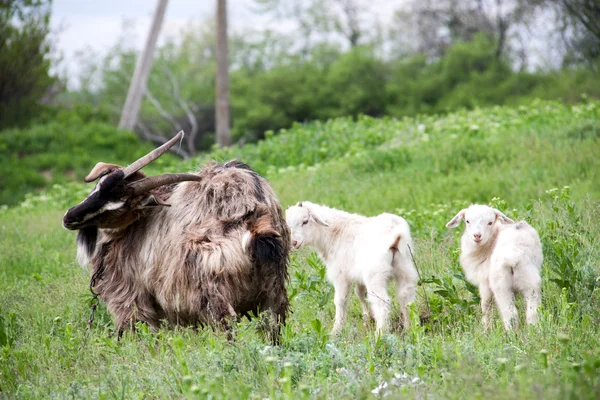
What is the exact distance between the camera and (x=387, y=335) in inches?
216

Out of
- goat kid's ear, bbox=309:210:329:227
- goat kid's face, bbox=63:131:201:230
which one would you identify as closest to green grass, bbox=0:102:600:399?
goat kid's ear, bbox=309:210:329:227

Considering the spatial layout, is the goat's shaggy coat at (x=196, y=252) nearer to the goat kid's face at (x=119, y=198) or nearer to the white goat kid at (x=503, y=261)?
the goat kid's face at (x=119, y=198)

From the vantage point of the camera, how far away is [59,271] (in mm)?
→ 9539

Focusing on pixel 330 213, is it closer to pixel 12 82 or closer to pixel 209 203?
pixel 209 203

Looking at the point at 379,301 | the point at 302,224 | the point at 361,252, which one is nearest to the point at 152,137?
the point at 302,224

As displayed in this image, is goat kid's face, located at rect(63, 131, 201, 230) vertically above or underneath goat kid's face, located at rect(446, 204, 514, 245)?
above

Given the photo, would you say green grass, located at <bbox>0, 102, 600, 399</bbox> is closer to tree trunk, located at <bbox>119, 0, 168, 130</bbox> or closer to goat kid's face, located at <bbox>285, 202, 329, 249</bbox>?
goat kid's face, located at <bbox>285, 202, 329, 249</bbox>

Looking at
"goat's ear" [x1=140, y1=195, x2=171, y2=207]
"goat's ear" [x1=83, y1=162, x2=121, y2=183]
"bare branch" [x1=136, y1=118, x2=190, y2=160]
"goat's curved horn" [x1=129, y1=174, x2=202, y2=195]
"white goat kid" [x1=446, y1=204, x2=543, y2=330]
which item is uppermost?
"goat's ear" [x1=83, y1=162, x2=121, y2=183]

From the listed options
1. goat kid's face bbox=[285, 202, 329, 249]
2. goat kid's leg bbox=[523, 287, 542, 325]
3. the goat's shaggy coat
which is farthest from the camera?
goat kid's face bbox=[285, 202, 329, 249]

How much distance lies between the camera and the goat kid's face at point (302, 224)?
7.19 metres

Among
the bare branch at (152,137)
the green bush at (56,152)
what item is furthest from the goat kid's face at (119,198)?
the bare branch at (152,137)

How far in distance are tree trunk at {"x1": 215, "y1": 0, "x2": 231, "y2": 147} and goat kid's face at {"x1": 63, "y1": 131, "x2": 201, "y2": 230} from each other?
1736cm

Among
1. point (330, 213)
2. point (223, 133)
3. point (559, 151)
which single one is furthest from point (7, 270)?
point (223, 133)

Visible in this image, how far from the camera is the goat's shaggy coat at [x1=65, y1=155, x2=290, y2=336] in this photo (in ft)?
18.8
